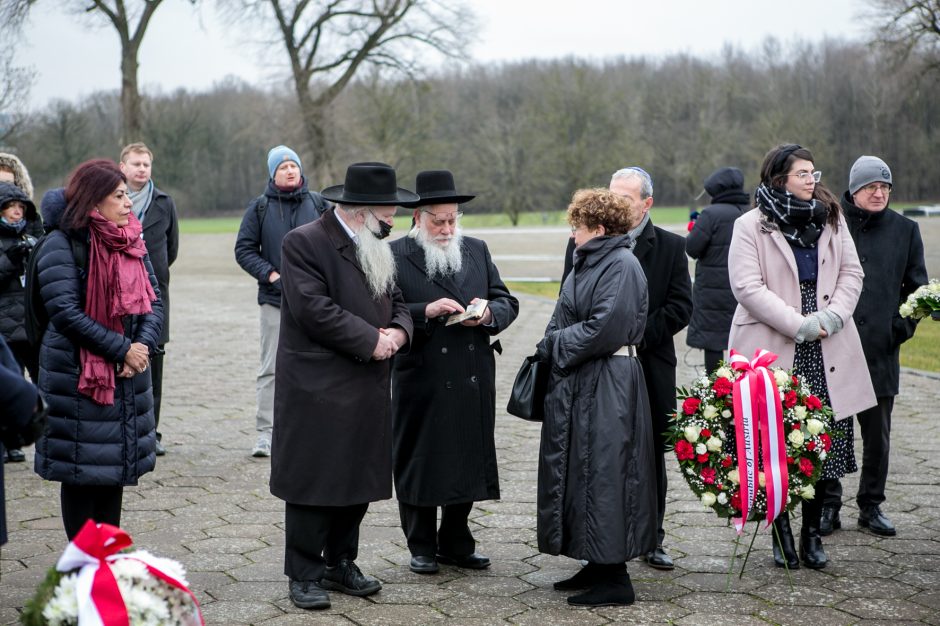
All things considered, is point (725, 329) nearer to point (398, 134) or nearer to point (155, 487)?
point (155, 487)

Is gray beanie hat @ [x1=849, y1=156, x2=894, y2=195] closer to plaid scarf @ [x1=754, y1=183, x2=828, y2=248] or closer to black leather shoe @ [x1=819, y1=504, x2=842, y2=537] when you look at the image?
→ plaid scarf @ [x1=754, y1=183, x2=828, y2=248]

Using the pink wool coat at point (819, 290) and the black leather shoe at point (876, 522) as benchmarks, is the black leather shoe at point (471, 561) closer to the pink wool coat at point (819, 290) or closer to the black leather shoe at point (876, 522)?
the pink wool coat at point (819, 290)

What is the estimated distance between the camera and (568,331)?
470 centimetres

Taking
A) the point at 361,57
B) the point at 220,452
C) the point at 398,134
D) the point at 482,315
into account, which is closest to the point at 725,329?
the point at 482,315

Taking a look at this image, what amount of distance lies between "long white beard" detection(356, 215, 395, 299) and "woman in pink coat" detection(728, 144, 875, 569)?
1831 millimetres

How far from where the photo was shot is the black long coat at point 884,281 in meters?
5.87

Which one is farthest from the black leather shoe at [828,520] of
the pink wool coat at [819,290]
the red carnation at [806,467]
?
the red carnation at [806,467]

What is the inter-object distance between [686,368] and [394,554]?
645 cm

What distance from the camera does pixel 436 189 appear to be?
5188 mm

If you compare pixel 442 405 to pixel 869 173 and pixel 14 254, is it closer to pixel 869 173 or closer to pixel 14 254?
pixel 869 173

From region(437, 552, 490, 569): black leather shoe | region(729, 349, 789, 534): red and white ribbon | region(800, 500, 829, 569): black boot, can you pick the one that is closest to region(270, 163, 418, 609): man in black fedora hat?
region(437, 552, 490, 569): black leather shoe

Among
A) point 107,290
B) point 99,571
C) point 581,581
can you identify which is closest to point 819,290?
point 581,581

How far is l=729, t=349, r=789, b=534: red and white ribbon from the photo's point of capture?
4.81 m

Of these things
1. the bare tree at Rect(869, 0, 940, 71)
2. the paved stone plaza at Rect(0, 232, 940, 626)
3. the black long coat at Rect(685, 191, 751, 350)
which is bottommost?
the paved stone plaza at Rect(0, 232, 940, 626)
